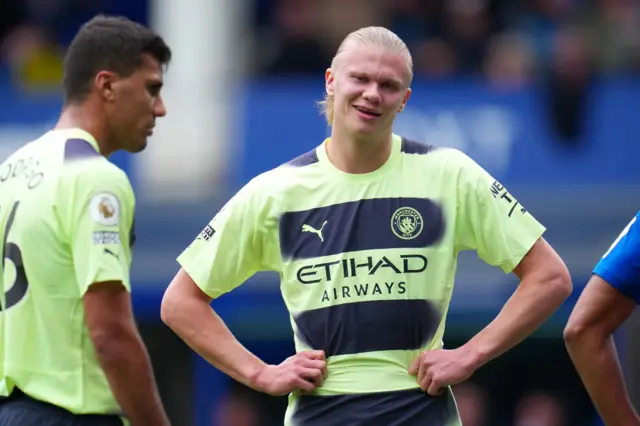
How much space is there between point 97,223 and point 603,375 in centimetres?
198

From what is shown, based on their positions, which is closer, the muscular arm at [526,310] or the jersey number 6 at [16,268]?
the muscular arm at [526,310]

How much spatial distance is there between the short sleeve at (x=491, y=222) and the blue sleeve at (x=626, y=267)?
0.92 feet

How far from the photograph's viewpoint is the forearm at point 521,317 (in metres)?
5.37

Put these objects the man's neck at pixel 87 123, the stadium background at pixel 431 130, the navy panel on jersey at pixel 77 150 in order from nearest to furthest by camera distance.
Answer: the navy panel on jersey at pixel 77 150 → the man's neck at pixel 87 123 → the stadium background at pixel 431 130

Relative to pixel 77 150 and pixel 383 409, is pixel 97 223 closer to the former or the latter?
pixel 77 150

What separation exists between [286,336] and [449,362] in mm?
9685

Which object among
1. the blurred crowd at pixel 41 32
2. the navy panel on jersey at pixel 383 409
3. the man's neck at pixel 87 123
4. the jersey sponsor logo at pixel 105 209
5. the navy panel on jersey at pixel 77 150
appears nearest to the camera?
the navy panel on jersey at pixel 383 409

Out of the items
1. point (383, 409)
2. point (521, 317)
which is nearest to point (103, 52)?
point (383, 409)

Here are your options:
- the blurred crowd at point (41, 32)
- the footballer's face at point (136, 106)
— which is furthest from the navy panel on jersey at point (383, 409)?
the blurred crowd at point (41, 32)

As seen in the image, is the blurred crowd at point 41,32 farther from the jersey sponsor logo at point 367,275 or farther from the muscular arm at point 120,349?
the jersey sponsor logo at point 367,275

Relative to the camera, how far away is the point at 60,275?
219 inches

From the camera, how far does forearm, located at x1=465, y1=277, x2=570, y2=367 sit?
5371mm

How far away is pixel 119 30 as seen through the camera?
6113 millimetres

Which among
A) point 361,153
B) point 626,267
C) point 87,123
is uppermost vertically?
point 361,153
